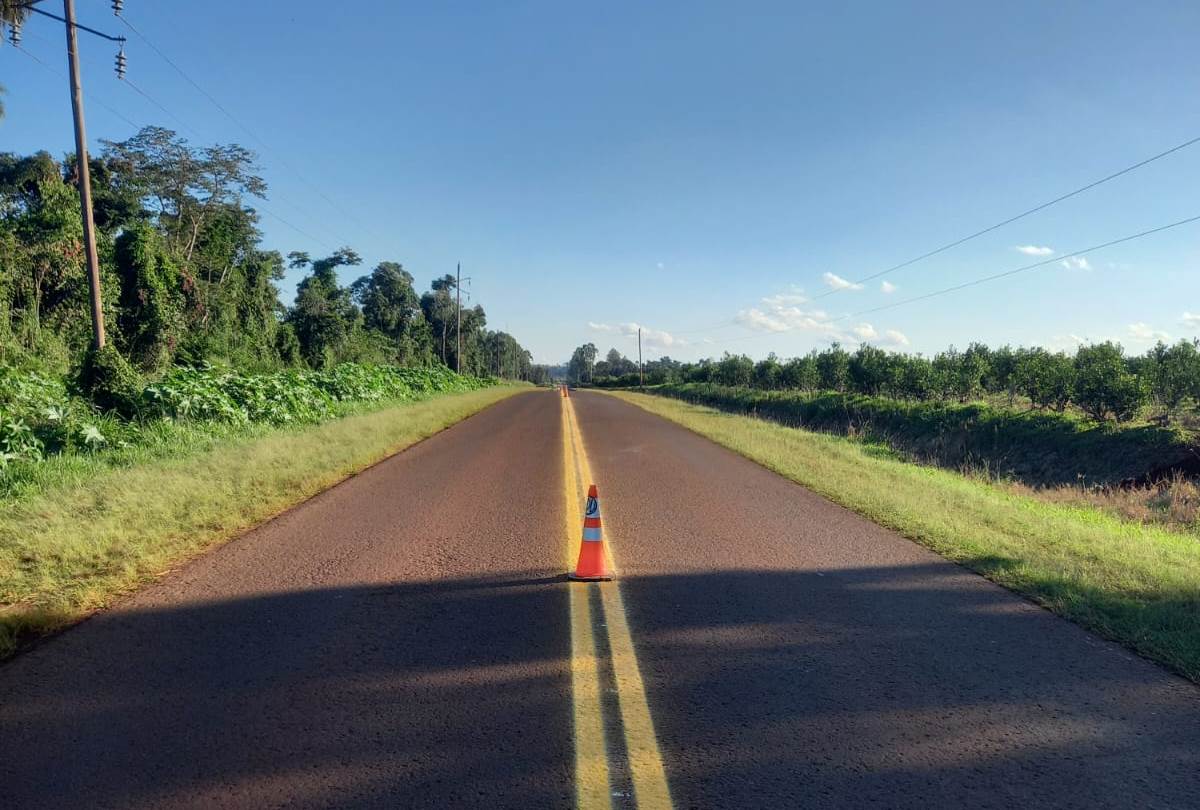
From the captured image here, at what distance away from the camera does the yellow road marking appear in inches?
109

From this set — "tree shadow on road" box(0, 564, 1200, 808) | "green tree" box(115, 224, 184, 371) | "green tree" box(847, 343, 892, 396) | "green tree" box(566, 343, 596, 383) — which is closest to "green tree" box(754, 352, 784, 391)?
"green tree" box(847, 343, 892, 396)

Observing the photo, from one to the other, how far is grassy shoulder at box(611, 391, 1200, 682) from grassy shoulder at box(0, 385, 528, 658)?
700cm

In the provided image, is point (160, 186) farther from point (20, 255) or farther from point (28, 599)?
point (28, 599)

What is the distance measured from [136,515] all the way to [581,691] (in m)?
5.59

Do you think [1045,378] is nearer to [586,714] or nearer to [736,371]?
[586,714]

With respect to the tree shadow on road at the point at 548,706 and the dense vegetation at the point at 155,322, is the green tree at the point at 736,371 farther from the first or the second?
the tree shadow on road at the point at 548,706

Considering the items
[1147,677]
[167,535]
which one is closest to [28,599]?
[167,535]

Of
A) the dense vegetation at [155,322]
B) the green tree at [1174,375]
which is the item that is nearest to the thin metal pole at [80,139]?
the dense vegetation at [155,322]

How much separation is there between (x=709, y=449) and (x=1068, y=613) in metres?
10.6

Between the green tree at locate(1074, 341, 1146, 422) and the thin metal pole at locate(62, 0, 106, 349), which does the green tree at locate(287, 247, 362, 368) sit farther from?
the green tree at locate(1074, 341, 1146, 422)

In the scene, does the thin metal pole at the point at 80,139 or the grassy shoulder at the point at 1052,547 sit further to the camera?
the thin metal pole at the point at 80,139

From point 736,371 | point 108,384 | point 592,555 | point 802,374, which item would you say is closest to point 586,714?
point 592,555

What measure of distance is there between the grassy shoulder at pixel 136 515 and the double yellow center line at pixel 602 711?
3382mm

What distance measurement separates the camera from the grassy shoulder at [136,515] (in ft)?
16.5
